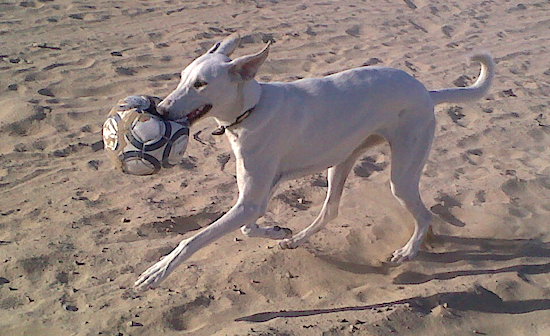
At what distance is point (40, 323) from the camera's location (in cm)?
341

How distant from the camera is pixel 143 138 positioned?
3191 millimetres

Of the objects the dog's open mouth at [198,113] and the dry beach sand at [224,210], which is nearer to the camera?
the dog's open mouth at [198,113]

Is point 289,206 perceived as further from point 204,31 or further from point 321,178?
point 204,31

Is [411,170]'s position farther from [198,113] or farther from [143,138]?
[143,138]

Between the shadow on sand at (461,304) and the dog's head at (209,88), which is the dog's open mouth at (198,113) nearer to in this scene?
the dog's head at (209,88)

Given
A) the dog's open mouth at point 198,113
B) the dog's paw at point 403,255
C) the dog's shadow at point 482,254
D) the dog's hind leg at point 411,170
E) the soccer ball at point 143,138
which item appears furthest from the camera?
the dog's paw at point 403,255

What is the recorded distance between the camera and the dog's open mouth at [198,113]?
328cm

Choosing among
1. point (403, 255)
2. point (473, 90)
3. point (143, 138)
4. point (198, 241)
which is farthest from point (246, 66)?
point (473, 90)

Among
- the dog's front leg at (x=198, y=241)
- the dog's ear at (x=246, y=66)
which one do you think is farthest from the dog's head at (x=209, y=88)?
the dog's front leg at (x=198, y=241)

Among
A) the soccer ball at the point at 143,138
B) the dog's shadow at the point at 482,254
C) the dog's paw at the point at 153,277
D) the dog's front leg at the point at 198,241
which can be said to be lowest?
the dog's shadow at the point at 482,254

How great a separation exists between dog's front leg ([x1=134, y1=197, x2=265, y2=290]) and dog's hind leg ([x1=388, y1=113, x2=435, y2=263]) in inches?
43.9

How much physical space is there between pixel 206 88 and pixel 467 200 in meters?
2.92

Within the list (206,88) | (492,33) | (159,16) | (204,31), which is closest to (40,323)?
(206,88)

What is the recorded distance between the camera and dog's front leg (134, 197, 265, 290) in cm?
334
